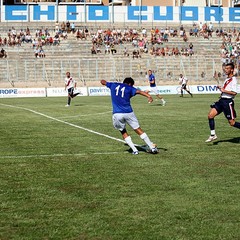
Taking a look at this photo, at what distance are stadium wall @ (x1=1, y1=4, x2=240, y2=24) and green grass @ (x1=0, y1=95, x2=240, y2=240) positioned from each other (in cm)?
5739

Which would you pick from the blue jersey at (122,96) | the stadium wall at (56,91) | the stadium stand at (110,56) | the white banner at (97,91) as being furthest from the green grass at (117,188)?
the stadium stand at (110,56)

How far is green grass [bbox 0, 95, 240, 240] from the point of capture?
882 centimetres

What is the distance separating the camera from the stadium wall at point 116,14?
76.2 metres

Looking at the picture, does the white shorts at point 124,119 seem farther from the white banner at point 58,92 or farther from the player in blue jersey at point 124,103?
the white banner at point 58,92

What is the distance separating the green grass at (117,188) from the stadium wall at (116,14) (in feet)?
188

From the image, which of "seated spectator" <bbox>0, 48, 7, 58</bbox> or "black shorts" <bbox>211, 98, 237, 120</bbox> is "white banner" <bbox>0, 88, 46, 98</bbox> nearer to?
"seated spectator" <bbox>0, 48, 7, 58</bbox>

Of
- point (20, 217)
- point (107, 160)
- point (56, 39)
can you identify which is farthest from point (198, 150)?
point (56, 39)

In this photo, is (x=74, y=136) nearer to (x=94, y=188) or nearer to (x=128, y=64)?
(x=94, y=188)

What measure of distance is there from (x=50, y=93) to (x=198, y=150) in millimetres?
40377

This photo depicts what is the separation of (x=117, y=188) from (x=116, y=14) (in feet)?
228

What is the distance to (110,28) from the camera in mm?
75875

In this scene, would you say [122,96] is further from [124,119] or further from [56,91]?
[56,91]

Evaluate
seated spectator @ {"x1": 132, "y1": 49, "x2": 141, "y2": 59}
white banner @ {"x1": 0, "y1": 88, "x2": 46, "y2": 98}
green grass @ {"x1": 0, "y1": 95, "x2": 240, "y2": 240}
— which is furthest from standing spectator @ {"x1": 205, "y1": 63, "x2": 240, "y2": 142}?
seated spectator @ {"x1": 132, "y1": 49, "x2": 141, "y2": 59}

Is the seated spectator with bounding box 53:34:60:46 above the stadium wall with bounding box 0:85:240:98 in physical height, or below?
above
